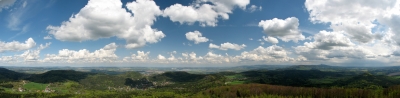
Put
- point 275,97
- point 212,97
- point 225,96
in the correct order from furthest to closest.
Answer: point 212,97 < point 225,96 < point 275,97

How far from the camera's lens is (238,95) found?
513 ft

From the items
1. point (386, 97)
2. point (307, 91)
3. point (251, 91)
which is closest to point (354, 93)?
point (386, 97)

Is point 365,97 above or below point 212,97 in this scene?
above

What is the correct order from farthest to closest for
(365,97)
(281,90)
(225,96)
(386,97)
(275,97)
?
1. (225,96)
2. (281,90)
3. (275,97)
4. (365,97)
5. (386,97)

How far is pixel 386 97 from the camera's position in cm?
9775

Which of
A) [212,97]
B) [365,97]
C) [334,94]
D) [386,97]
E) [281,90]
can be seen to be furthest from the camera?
[212,97]

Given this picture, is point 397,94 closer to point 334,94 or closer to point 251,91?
point 334,94

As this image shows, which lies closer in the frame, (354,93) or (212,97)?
(354,93)

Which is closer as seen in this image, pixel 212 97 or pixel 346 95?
pixel 346 95

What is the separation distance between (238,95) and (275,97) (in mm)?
35255

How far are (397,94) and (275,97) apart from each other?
54.9m

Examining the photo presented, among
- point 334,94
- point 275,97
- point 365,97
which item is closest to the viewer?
point 365,97

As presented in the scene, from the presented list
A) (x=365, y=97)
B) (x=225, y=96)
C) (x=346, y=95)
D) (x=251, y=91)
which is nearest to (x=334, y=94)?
(x=346, y=95)

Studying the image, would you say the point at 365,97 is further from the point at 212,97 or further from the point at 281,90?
the point at 212,97
